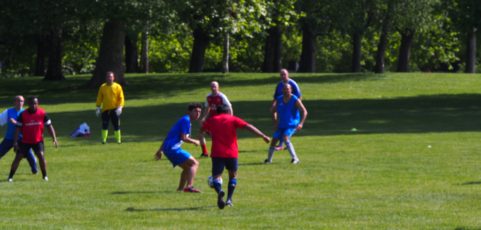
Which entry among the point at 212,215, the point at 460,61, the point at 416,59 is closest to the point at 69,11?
the point at 212,215

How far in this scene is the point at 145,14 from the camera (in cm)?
4569

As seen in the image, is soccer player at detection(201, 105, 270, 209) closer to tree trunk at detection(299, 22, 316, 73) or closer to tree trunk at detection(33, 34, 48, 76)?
tree trunk at detection(299, 22, 316, 73)

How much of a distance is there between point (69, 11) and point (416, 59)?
2078 inches

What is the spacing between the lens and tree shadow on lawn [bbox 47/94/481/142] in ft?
106

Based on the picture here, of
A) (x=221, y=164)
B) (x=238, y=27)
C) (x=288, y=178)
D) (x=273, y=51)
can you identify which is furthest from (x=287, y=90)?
(x=273, y=51)

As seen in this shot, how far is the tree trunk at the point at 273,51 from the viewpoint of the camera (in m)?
67.0

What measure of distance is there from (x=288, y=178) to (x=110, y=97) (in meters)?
9.24

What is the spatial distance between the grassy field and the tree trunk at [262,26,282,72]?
2420 centimetres

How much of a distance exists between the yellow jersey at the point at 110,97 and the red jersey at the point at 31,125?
26.0ft

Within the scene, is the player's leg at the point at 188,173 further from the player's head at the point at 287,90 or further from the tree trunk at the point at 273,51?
the tree trunk at the point at 273,51

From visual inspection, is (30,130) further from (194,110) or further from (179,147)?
(194,110)

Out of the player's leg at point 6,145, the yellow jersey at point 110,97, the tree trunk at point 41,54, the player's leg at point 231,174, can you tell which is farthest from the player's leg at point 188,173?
the tree trunk at point 41,54

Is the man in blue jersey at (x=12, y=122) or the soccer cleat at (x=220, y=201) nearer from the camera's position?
the soccer cleat at (x=220, y=201)

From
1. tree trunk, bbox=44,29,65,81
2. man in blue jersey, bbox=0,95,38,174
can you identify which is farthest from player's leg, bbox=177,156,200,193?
tree trunk, bbox=44,29,65,81
